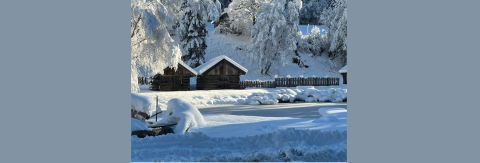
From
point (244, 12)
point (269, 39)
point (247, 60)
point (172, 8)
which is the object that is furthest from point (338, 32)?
point (172, 8)

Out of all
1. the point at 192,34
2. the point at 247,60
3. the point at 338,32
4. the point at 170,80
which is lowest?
the point at 170,80

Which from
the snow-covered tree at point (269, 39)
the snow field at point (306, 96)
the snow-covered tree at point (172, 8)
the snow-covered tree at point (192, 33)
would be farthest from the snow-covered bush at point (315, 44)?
the snow field at point (306, 96)

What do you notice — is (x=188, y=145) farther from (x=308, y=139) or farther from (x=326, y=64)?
(x=326, y=64)

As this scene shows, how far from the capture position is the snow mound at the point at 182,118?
24.5 feet

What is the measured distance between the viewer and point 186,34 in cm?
2917

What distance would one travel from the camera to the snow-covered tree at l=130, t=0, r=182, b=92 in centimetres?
1149

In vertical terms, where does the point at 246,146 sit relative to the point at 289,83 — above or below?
below

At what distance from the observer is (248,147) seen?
641cm

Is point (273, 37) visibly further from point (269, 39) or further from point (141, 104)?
point (141, 104)

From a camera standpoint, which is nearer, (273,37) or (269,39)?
(273,37)

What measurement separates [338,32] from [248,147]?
27.3 metres

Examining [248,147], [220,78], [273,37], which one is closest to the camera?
[248,147]

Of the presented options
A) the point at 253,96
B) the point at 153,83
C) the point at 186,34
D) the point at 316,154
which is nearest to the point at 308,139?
the point at 316,154

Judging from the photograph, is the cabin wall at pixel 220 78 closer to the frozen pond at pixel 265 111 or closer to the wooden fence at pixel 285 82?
the wooden fence at pixel 285 82
